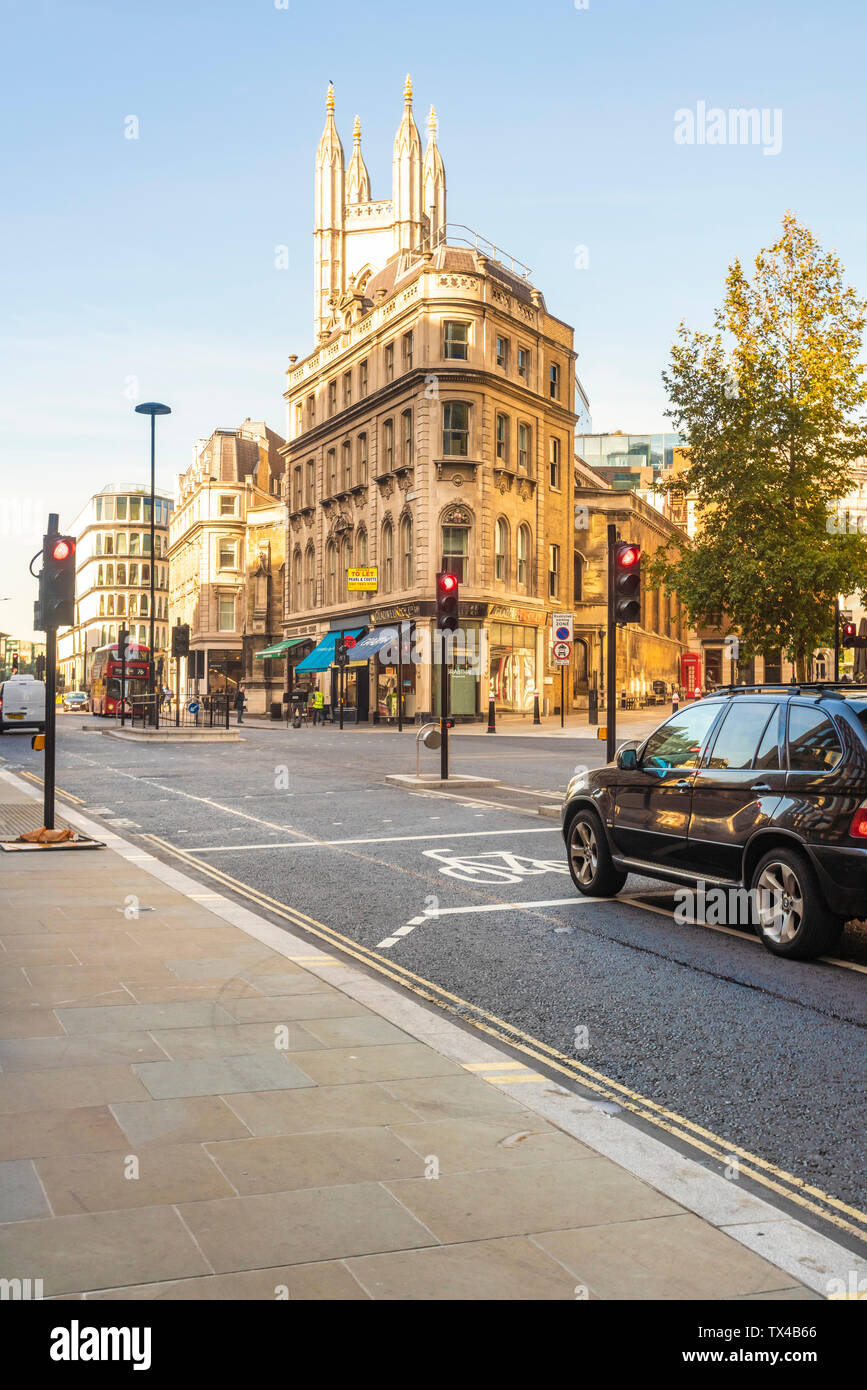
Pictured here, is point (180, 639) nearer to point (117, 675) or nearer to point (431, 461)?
point (431, 461)

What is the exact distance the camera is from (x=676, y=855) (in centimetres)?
857

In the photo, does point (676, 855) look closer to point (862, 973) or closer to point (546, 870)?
point (862, 973)

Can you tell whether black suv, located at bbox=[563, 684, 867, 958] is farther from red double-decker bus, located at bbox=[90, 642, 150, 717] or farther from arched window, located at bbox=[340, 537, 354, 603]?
red double-decker bus, located at bbox=[90, 642, 150, 717]

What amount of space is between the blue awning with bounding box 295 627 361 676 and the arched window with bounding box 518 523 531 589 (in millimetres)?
7721

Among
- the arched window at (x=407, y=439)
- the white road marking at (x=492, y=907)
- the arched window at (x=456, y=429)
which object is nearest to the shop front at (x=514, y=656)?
the arched window at (x=456, y=429)

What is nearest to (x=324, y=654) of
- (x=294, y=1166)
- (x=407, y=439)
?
(x=407, y=439)

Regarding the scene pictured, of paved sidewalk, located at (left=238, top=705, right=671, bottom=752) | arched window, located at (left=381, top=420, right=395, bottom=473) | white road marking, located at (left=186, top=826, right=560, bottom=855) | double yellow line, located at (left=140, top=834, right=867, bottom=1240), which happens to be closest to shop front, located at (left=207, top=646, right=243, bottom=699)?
paved sidewalk, located at (left=238, top=705, right=671, bottom=752)

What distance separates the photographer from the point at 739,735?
827cm

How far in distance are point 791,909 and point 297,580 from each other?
57908 millimetres

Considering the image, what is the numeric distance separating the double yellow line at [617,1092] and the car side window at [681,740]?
2.59m

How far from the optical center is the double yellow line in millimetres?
3873

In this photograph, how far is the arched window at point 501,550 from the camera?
49906mm

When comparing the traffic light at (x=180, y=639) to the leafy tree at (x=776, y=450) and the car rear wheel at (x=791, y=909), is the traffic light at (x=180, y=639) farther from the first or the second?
the car rear wheel at (x=791, y=909)

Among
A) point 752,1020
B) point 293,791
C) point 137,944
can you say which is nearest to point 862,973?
point 752,1020
